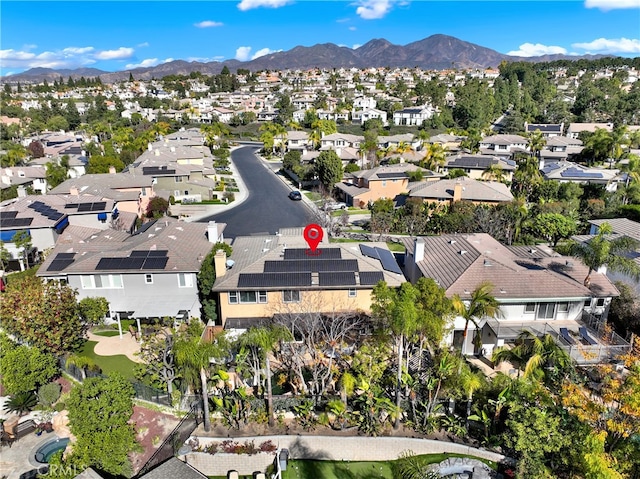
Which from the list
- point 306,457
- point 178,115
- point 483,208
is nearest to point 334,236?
point 483,208

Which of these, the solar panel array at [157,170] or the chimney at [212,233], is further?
the solar panel array at [157,170]

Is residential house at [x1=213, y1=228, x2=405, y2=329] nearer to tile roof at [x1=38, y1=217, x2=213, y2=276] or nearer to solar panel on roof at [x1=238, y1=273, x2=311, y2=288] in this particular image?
solar panel on roof at [x1=238, y1=273, x2=311, y2=288]

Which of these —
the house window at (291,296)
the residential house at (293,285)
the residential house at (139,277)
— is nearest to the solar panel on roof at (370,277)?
the residential house at (293,285)

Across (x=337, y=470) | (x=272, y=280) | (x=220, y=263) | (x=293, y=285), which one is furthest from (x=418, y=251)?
(x=337, y=470)

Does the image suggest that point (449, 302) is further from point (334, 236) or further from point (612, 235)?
point (334, 236)

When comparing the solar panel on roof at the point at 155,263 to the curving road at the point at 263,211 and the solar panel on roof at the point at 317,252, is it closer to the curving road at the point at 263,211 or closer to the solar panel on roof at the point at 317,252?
the solar panel on roof at the point at 317,252

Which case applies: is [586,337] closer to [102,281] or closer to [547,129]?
[102,281]

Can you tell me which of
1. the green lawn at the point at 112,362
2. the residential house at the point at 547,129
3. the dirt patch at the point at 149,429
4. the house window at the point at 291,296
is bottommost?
the dirt patch at the point at 149,429
